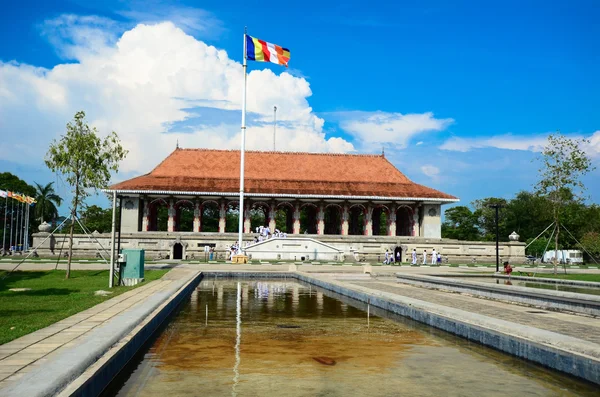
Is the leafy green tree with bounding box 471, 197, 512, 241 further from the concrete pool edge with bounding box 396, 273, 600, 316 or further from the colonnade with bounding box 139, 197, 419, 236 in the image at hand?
the concrete pool edge with bounding box 396, 273, 600, 316

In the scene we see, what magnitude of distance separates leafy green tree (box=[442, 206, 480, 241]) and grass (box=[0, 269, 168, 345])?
7192 cm

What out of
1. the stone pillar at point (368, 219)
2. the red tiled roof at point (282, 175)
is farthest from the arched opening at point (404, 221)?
the stone pillar at point (368, 219)

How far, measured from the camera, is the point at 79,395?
521 centimetres

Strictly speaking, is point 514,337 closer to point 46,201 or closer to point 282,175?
point 282,175

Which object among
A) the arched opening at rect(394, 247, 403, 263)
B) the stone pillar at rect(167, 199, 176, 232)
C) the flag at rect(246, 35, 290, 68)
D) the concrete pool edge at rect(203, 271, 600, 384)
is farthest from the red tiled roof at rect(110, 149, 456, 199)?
the concrete pool edge at rect(203, 271, 600, 384)

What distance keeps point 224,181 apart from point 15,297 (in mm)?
40846

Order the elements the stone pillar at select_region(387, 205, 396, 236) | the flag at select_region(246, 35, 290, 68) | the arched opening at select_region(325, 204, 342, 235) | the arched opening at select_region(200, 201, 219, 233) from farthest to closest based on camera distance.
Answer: the arched opening at select_region(200, 201, 219, 233), the arched opening at select_region(325, 204, 342, 235), the stone pillar at select_region(387, 205, 396, 236), the flag at select_region(246, 35, 290, 68)

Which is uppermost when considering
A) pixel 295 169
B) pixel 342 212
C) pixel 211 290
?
pixel 295 169

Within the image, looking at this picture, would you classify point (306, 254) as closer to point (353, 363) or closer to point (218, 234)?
point (218, 234)

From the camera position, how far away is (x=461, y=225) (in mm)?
85375

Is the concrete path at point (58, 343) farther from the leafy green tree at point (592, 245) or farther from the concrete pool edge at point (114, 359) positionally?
the leafy green tree at point (592, 245)

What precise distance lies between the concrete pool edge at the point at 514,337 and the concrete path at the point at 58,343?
19.4ft

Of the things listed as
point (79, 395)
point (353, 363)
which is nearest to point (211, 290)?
point (353, 363)

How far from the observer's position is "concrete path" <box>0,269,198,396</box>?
5346 millimetres
